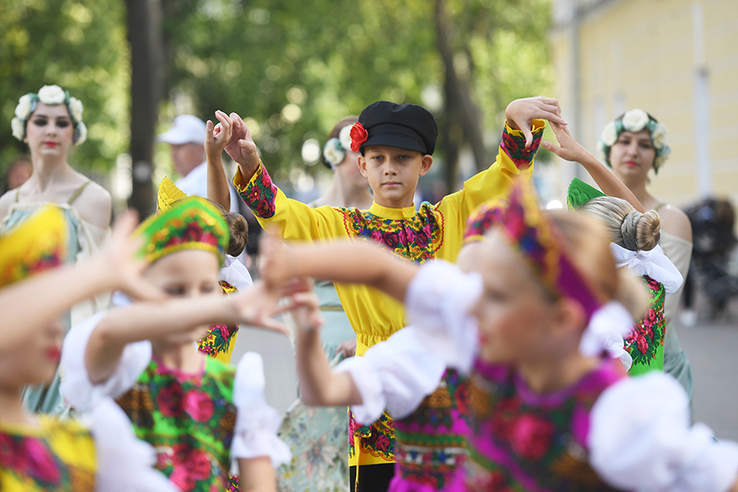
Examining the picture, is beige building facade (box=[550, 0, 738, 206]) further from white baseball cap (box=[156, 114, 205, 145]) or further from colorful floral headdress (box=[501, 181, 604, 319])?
colorful floral headdress (box=[501, 181, 604, 319])

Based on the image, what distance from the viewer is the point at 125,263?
1888 mm

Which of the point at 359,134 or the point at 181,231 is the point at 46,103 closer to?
the point at 359,134

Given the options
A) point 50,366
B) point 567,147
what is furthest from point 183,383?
point 567,147

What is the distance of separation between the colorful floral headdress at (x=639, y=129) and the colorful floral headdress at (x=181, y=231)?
3417 mm

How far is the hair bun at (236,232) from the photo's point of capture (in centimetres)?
404

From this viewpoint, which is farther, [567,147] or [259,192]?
[567,147]

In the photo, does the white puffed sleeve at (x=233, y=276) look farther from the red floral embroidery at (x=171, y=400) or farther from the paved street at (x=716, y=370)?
the paved street at (x=716, y=370)

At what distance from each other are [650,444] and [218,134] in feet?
6.99

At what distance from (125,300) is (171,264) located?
695 millimetres

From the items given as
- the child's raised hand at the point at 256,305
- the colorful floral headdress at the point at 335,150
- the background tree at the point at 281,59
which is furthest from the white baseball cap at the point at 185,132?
the background tree at the point at 281,59

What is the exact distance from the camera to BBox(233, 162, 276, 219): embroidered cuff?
332 cm

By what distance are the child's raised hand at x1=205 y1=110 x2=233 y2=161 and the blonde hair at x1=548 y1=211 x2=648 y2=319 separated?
5.32 feet

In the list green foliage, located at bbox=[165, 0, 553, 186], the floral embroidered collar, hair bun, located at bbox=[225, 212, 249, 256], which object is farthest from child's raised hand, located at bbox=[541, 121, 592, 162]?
green foliage, located at bbox=[165, 0, 553, 186]

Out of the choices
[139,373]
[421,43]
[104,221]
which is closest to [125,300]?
[139,373]
